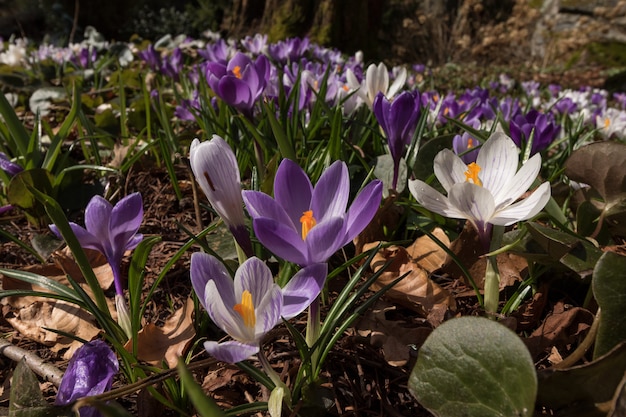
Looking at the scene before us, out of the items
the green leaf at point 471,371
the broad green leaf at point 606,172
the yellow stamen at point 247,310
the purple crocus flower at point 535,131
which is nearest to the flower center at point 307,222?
the yellow stamen at point 247,310

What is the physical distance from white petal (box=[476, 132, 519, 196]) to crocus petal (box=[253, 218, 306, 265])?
0.46 m

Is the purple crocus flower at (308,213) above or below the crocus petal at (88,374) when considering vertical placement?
above

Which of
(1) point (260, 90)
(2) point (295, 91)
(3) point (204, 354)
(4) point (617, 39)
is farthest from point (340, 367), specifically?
(4) point (617, 39)

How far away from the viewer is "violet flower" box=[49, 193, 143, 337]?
1.01 m

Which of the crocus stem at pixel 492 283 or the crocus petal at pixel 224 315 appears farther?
the crocus stem at pixel 492 283

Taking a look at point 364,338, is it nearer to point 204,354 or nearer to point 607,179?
point 204,354

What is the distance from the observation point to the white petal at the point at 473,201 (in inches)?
36.4

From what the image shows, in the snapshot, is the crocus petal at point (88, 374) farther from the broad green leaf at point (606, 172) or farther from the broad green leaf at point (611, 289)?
the broad green leaf at point (606, 172)

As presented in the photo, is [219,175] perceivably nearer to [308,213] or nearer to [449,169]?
[308,213]

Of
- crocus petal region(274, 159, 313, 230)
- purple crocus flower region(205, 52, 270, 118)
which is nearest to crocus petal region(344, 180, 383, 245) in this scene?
crocus petal region(274, 159, 313, 230)

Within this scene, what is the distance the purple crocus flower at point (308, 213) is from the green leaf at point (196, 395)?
0.22m

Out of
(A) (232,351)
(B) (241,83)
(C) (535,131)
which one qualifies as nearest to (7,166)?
(B) (241,83)

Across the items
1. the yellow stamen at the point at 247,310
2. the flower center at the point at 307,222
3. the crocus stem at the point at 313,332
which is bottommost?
the crocus stem at the point at 313,332

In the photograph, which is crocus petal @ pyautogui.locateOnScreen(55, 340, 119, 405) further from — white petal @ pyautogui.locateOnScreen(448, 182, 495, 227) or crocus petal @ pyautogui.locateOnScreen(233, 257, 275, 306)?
white petal @ pyautogui.locateOnScreen(448, 182, 495, 227)
